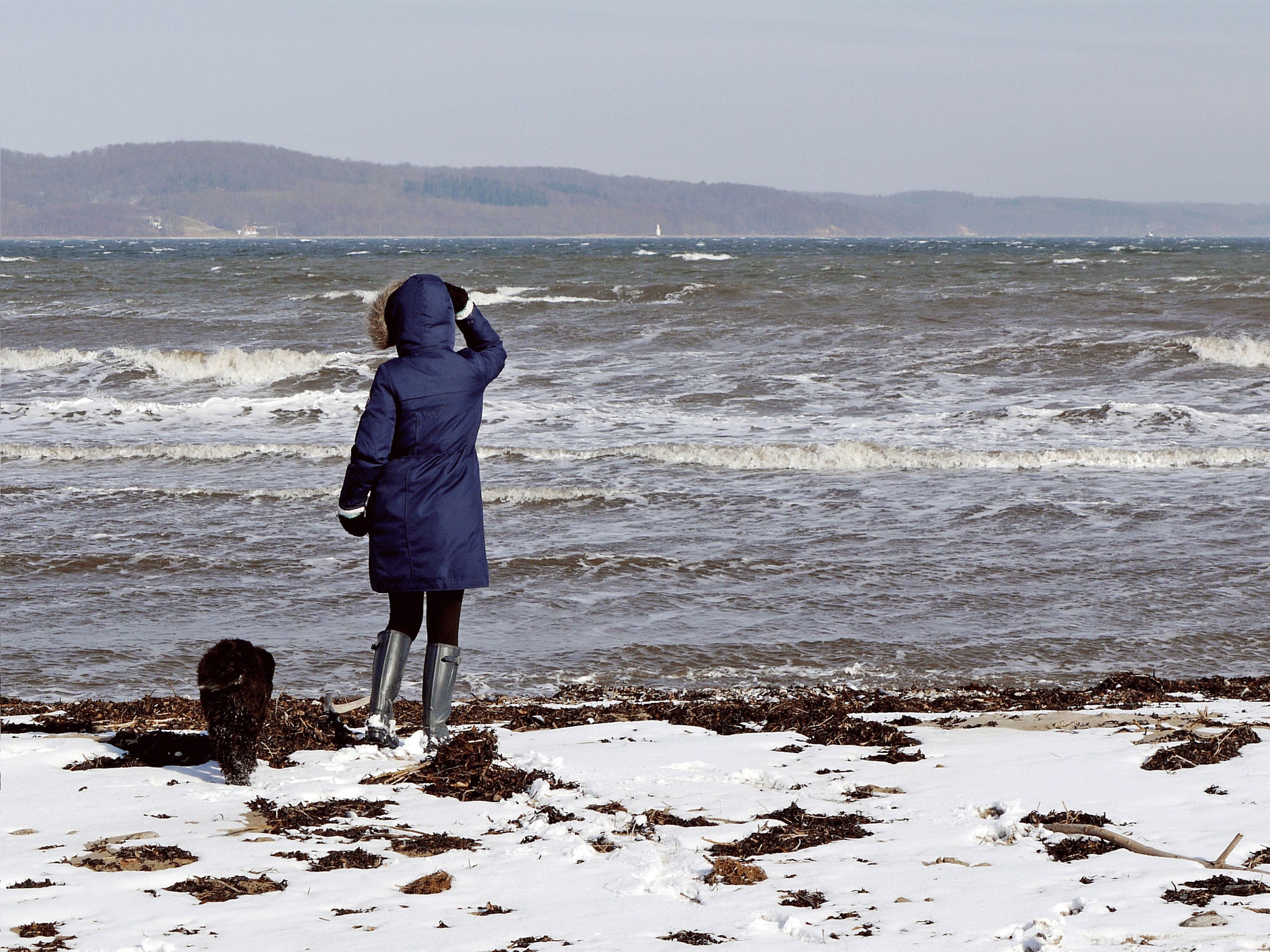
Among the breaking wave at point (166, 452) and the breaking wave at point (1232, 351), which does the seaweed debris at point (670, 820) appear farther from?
the breaking wave at point (1232, 351)

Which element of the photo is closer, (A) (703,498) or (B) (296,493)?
(A) (703,498)

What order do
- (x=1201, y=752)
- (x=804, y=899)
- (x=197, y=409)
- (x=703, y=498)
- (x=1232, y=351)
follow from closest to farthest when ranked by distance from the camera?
(x=804, y=899)
(x=1201, y=752)
(x=703, y=498)
(x=197, y=409)
(x=1232, y=351)

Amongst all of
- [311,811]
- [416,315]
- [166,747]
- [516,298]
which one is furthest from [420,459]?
[516,298]

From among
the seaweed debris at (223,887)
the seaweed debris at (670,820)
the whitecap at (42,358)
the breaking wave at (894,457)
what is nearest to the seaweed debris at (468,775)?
the seaweed debris at (670,820)

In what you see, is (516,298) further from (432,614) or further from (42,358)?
(432,614)

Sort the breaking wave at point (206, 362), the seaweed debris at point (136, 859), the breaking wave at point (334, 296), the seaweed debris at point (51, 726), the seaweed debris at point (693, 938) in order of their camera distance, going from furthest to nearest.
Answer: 1. the breaking wave at point (334, 296)
2. the breaking wave at point (206, 362)
3. the seaweed debris at point (51, 726)
4. the seaweed debris at point (136, 859)
5. the seaweed debris at point (693, 938)

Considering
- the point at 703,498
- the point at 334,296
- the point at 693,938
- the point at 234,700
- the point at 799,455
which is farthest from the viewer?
the point at 334,296

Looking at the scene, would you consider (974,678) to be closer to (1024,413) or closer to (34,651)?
(34,651)

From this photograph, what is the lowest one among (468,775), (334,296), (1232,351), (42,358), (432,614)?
(468,775)

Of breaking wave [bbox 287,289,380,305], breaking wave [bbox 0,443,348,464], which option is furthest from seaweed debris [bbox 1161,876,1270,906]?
breaking wave [bbox 287,289,380,305]

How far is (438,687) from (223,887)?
1466 millimetres

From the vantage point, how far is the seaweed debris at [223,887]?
3096 mm

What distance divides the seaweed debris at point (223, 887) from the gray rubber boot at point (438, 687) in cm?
132

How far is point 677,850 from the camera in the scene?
3402 mm
